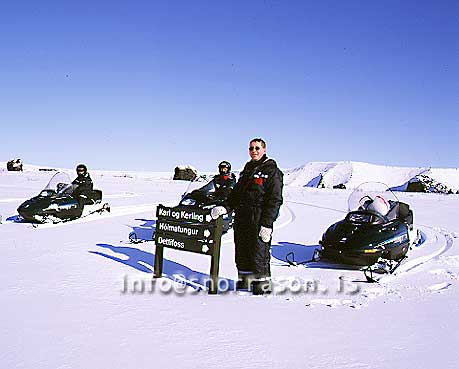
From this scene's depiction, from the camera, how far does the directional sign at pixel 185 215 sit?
533cm

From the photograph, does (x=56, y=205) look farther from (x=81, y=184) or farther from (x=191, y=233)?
(x=191, y=233)

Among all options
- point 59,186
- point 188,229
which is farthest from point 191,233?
point 59,186

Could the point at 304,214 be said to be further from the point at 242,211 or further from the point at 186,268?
the point at 242,211

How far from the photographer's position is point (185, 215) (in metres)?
5.50

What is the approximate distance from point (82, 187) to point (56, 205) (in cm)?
111

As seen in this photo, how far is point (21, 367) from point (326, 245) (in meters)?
4.74

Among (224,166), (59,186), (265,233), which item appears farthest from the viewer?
(59,186)

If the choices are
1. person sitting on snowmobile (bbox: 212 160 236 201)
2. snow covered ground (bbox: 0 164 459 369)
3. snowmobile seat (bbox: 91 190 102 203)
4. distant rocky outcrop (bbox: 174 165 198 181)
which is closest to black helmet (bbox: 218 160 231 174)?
person sitting on snowmobile (bbox: 212 160 236 201)

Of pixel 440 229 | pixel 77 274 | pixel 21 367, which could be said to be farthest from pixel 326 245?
pixel 440 229

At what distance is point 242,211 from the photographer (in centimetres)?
516

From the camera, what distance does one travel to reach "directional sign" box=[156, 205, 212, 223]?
17.5 feet

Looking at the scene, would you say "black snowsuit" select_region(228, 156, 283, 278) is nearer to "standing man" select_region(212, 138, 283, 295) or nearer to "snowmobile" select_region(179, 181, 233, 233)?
"standing man" select_region(212, 138, 283, 295)

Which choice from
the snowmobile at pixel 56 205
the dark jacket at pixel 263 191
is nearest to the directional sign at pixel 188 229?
the dark jacket at pixel 263 191

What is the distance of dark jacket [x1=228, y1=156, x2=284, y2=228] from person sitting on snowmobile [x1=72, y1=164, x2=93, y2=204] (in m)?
6.94
